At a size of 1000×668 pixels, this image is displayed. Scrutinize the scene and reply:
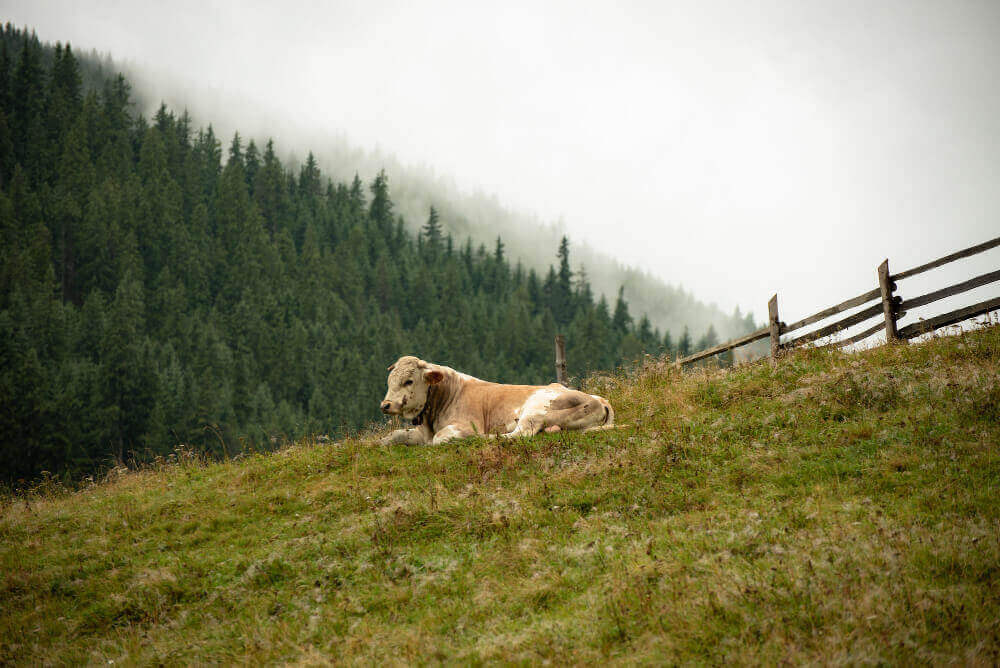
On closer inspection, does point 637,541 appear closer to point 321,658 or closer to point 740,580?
point 740,580

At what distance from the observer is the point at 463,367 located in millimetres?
138125

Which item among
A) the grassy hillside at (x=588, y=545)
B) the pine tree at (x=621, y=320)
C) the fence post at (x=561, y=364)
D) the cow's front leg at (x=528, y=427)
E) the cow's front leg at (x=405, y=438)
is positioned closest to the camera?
the grassy hillside at (x=588, y=545)

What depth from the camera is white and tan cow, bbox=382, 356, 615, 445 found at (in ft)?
38.8

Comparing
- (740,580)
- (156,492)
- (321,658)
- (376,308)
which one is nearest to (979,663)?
(740,580)

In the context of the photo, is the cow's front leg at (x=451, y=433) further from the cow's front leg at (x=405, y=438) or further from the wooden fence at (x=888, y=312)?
the wooden fence at (x=888, y=312)

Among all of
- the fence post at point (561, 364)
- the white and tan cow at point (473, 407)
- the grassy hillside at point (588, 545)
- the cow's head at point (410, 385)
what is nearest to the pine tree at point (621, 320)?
the fence post at point (561, 364)

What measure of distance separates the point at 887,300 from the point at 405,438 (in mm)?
10414

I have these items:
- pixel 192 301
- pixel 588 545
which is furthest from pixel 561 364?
pixel 192 301

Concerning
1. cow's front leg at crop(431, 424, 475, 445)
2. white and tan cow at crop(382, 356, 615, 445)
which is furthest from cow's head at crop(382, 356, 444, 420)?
cow's front leg at crop(431, 424, 475, 445)

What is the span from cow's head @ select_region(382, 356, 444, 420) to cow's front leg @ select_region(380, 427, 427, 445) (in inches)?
14.2

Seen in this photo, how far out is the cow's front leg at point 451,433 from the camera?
12125 mm

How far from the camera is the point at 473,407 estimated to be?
42.3 ft

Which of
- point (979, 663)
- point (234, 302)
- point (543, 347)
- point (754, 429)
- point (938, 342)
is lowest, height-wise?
point (979, 663)

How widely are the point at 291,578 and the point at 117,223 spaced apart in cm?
13935
